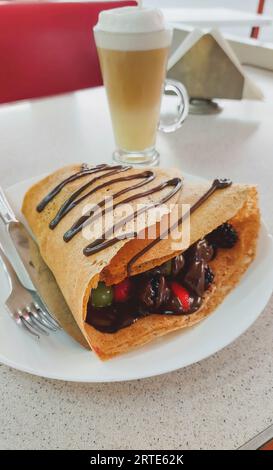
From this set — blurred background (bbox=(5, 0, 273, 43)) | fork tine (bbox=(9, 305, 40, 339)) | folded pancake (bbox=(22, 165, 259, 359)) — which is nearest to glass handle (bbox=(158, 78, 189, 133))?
folded pancake (bbox=(22, 165, 259, 359))

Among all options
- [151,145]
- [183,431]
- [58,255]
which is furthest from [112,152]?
[183,431]

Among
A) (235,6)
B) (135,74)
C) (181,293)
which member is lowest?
(181,293)

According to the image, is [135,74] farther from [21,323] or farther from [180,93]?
[21,323]

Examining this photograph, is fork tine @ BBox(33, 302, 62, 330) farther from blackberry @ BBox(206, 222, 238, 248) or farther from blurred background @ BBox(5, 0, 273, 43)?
blurred background @ BBox(5, 0, 273, 43)

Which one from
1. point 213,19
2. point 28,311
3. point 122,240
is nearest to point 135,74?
point 122,240

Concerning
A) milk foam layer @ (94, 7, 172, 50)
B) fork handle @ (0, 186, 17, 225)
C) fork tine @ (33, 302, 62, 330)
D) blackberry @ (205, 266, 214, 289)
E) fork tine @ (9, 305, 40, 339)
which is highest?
milk foam layer @ (94, 7, 172, 50)

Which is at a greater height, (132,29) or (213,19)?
(132,29)
